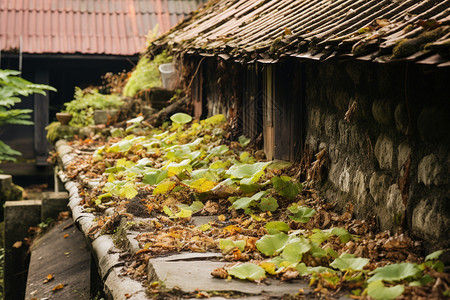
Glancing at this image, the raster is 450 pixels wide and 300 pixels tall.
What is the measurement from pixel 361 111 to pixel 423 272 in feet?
5.15

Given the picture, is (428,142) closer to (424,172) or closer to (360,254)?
(424,172)

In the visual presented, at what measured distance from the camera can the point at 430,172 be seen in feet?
11.5

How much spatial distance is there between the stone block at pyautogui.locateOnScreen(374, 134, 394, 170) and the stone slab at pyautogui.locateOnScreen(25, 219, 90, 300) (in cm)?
351

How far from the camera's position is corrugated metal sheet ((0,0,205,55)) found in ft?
44.8

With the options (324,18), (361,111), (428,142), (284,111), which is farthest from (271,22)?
(428,142)

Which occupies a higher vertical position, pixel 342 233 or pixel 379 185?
pixel 379 185

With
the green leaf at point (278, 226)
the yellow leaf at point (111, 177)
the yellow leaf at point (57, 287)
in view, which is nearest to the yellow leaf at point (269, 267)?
the green leaf at point (278, 226)

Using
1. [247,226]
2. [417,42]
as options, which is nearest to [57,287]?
[247,226]

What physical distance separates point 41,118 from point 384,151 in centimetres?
1148

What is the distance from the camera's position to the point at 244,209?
5051 mm

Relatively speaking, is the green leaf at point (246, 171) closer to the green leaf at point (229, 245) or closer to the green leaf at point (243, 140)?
the green leaf at point (229, 245)

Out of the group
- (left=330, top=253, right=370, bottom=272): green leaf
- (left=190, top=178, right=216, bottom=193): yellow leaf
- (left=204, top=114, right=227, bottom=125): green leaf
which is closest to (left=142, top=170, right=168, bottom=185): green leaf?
(left=190, top=178, right=216, bottom=193): yellow leaf

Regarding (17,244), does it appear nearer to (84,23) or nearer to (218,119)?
(218,119)

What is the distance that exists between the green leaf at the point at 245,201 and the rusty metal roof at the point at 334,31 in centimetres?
111
